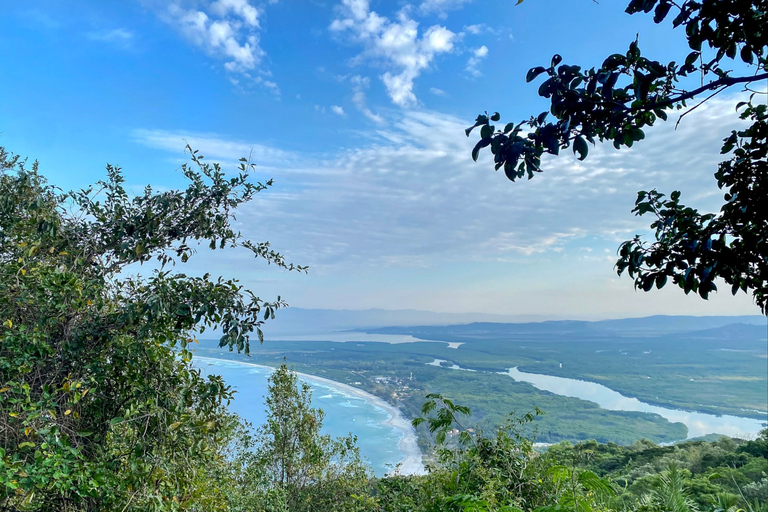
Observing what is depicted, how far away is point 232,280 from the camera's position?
2.64 meters

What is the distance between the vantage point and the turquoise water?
60.3 feet

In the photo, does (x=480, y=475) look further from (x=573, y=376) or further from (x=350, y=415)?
(x=573, y=376)

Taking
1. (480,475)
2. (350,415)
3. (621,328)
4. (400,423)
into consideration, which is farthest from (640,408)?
(621,328)

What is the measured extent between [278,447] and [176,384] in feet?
20.4

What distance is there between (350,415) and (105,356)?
27.6 m

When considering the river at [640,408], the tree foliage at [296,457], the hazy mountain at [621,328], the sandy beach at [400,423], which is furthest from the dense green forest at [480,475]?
the hazy mountain at [621,328]

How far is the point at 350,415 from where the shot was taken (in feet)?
91.1

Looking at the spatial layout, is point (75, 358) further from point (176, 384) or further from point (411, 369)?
point (411, 369)

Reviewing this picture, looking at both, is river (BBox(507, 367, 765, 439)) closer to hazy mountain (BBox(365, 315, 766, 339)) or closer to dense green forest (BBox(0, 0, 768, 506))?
dense green forest (BBox(0, 0, 768, 506))

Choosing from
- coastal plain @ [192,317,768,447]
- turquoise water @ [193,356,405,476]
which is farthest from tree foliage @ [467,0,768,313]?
turquoise water @ [193,356,405,476]

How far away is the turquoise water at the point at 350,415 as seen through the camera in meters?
18.4

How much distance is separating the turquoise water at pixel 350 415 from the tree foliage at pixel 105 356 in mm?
13765

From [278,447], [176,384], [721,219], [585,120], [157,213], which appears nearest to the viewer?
[585,120]

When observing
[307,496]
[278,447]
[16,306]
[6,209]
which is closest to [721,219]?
[16,306]
